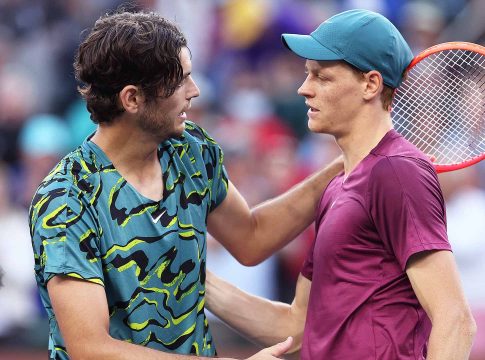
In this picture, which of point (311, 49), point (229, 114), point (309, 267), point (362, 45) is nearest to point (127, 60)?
point (311, 49)

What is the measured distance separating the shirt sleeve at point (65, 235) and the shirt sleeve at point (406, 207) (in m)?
0.87

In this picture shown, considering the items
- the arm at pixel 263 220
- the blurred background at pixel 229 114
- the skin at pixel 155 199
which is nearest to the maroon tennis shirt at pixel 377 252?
the skin at pixel 155 199

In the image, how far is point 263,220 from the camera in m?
3.73

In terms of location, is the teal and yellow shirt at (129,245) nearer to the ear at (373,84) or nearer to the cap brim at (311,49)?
the cap brim at (311,49)

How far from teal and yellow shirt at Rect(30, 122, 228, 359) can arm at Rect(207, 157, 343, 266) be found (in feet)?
0.78

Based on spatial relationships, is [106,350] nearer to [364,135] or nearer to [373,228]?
[373,228]

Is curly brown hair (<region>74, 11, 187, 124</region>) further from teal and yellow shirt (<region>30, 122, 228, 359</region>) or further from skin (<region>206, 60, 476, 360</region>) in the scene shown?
skin (<region>206, 60, 476, 360</region>)

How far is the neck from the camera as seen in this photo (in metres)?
3.15

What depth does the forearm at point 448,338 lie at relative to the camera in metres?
2.82

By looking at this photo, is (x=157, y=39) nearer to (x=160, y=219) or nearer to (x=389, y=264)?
(x=160, y=219)

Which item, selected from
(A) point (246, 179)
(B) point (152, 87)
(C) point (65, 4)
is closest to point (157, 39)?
(B) point (152, 87)

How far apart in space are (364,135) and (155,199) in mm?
719

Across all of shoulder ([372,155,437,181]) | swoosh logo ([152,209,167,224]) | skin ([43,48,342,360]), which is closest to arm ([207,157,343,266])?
skin ([43,48,342,360])

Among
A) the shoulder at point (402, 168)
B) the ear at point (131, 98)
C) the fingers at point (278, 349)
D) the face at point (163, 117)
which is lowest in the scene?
the fingers at point (278, 349)
